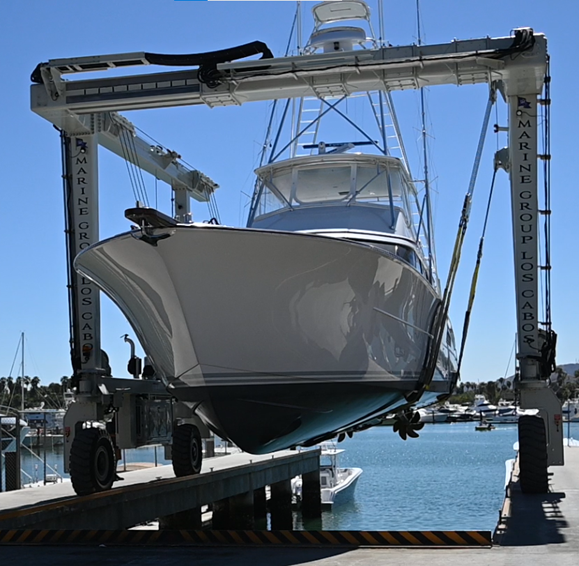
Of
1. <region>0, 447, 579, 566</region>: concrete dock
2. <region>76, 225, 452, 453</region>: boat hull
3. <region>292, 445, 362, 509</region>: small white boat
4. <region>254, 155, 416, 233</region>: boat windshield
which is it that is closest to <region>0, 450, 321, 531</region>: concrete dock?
<region>76, 225, 452, 453</region>: boat hull

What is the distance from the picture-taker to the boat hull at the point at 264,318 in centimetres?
955

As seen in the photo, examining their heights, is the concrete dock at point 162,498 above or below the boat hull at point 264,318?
below

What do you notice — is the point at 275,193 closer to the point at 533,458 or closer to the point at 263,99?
the point at 263,99

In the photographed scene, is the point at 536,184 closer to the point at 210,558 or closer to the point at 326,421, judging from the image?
the point at 326,421

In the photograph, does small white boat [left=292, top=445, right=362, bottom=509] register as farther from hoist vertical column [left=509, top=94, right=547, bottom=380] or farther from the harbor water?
hoist vertical column [left=509, top=94, right=547, bottom=380]

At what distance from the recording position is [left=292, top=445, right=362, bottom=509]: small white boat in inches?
1059

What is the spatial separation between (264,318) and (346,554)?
9.70 ft

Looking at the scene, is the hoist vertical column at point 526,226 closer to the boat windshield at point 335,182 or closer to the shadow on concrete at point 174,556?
the boat windshield at point 335,182

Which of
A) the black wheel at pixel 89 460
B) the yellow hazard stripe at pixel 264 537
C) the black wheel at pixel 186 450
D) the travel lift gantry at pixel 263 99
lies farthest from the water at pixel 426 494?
the yellow hazard stripe at pixel 264 537

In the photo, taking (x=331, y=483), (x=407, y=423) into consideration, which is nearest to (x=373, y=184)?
(x=407, y=423)

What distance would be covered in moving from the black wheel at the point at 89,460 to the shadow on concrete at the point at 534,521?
535 centimetres

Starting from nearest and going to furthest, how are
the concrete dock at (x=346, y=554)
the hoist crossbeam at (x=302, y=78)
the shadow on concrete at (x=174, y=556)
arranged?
the concrete dock at (x=346, y=554)
the shadow on concrete at (x=174, y=556)
the hoist crossbeam at (x=302, y=78)

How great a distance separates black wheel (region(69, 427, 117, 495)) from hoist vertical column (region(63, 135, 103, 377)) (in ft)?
4.09

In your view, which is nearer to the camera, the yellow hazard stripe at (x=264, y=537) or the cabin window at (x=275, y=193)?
the yellow hazard stripe at (x=264, y=537)
